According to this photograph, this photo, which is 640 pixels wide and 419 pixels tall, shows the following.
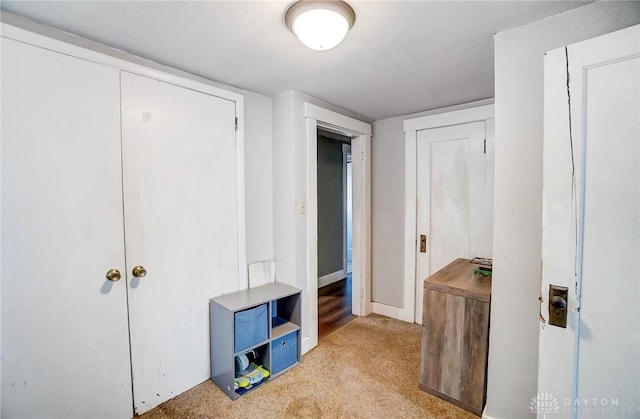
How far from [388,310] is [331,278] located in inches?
57.1

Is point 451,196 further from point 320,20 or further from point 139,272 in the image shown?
point 139,272

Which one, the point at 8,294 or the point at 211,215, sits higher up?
the point at 211,215

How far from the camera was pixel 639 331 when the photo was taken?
979 millimetres

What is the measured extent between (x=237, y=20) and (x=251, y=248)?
1.55 metres

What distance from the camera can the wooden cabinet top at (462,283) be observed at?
1.69 meters

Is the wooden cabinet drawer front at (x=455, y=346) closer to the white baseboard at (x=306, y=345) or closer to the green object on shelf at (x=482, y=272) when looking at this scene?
the green object on shelf at (x=482, y=272)

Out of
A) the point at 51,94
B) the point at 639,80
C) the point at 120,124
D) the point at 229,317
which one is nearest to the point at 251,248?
the point at 229,317

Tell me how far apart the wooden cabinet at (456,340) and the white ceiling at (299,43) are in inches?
56.6

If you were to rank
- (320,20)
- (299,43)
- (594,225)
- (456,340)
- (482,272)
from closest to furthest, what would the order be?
(594,225) < (320,20) < (299,43) < (456,340) < (482,272)

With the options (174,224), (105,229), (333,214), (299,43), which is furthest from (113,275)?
(333,214)

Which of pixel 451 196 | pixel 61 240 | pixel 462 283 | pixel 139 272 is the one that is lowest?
pixel 462 283

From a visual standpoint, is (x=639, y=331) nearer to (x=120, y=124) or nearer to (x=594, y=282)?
(x=594, y=282)

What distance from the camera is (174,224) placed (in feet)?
5.93

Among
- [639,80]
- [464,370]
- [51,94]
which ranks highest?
[51,94]
